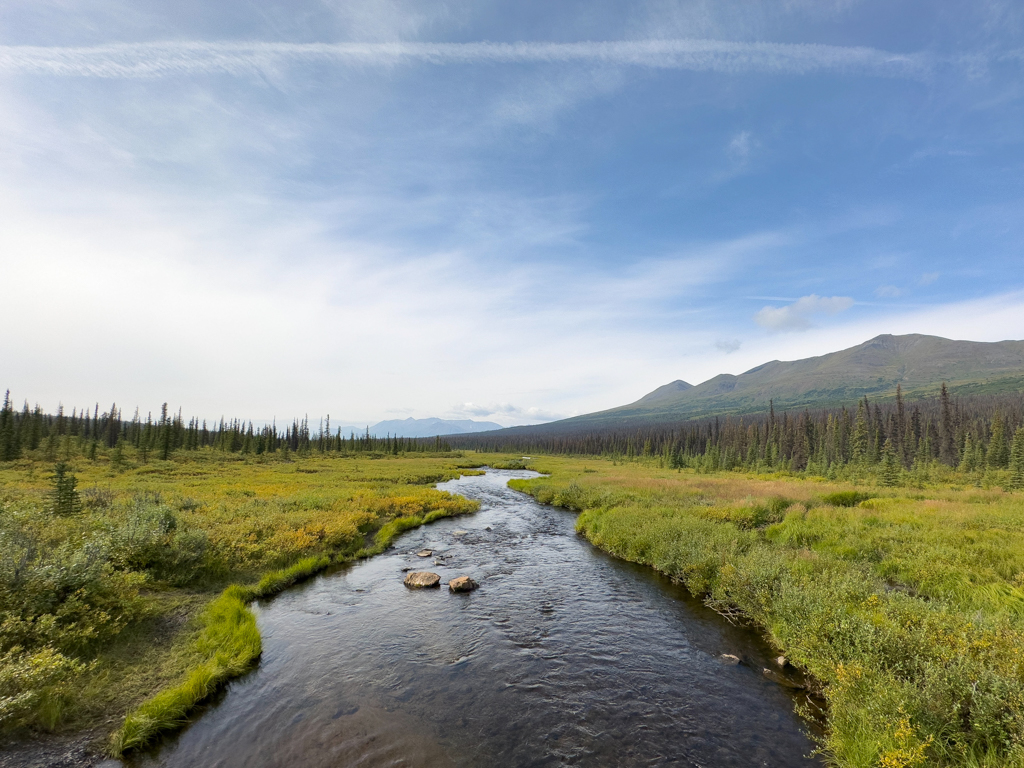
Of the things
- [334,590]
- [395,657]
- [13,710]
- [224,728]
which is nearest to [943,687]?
[395,657]

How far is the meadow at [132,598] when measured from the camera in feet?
29.1

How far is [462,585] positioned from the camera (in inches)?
717

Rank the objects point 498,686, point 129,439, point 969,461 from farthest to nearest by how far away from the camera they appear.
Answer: point 129,439
point 969,461
point 498,686

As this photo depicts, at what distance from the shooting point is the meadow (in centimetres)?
888

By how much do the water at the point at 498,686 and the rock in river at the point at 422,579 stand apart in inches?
24.8

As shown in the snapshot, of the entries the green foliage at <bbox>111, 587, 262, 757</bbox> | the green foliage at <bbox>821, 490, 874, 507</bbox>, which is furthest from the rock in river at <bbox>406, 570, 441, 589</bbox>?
the green foliage at <bbox>821, 490, 874, 507</bbox>

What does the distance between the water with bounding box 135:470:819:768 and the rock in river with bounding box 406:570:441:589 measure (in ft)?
2.07

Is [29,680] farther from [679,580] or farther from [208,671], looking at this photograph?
[679,580]

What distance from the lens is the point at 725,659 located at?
12.7 meters

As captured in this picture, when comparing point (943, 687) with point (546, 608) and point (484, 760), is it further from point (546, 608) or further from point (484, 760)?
point (546, 608)

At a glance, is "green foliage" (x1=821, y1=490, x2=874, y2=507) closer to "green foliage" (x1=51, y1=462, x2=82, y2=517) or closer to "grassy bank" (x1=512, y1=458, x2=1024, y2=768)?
"grassy bank" (x1=512, y1=458, x2=1024, y2=768)

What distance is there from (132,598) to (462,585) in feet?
36.9

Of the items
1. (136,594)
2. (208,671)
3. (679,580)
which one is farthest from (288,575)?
(679,580)

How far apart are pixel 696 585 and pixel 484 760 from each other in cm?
1252
